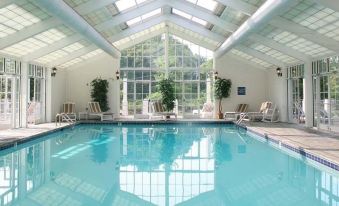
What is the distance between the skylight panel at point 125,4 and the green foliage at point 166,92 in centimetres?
558

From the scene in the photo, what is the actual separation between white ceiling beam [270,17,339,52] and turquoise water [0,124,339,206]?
3.44 meters

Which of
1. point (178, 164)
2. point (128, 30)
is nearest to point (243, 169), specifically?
point (178, 164)

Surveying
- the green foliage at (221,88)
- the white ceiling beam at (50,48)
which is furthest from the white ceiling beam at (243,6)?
the green foliage at (221,88)

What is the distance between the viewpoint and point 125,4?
13.3 m

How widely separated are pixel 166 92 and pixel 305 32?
8.47 meters

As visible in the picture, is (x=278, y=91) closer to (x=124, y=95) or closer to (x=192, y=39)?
(x=192, y=39)

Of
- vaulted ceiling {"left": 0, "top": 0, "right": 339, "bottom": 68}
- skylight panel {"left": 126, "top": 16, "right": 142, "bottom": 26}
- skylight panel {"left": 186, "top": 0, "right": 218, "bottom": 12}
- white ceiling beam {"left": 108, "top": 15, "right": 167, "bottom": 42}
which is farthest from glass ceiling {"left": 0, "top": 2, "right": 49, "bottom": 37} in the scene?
skylight panel {"left": 126, "top": 16, "right": 142, "bottom": 26}

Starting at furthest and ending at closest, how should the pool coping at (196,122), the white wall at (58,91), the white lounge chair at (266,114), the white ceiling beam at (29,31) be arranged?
the white wall at (58,91) < the white lounge chair at (266,114) < the white ceiling beam at (29,31) < the pool coping at (196,122)

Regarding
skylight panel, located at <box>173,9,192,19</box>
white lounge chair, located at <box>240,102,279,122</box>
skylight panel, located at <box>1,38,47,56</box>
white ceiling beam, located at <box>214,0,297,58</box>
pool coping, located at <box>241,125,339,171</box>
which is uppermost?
skylight panel, located at <box>173,9,192,19</box>

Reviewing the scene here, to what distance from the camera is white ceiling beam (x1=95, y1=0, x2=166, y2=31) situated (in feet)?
44.4

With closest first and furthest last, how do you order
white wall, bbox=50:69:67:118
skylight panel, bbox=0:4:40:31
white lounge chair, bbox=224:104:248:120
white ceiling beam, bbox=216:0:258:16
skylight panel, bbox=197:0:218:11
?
1. skylight panel, bbox=0:4:40:31
2. white ceiling beam, bbox=216:0:258:16
3. skylight panel, bbox=197:0:218:11
4. white wall, bbox=50:69:67:118
5. white lounge chair, bbox=224:104:248:120

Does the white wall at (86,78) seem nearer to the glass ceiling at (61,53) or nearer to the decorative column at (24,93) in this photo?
the glass ceiling at (61,53)

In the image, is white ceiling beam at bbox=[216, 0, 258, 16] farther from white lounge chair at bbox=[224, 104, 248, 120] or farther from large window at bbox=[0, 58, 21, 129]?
white lounge chair at bbox=[224, 104, 248, 120]

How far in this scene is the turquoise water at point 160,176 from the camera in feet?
16.9
